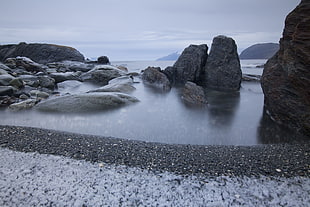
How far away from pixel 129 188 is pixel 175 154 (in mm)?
971

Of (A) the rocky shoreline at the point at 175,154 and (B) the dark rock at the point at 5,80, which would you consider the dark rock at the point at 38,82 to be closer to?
(B) the dark rock at the point at 5,80

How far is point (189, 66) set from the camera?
38.8 feet

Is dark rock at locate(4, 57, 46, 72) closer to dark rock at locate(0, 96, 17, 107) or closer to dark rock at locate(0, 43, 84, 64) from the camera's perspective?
dark rock at locate(0, 96, 17, 107)

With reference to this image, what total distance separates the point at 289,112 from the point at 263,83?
4.86 feet

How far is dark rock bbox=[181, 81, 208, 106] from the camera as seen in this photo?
6967mm

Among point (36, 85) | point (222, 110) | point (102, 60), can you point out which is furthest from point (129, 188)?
point (102, 60)

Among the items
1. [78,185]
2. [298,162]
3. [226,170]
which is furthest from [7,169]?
[298,162]

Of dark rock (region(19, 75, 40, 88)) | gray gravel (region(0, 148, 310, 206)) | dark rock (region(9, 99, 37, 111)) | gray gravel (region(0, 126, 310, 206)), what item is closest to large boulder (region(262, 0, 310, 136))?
gray gravel (region(0, 126, 310, 206))

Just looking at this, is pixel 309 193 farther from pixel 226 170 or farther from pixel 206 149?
pixel 206 149

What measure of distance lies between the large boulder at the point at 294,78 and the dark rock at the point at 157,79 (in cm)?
587

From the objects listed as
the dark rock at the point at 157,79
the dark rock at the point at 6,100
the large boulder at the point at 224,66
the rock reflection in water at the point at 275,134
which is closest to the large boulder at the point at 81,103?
the dark rock at the point at 6,100

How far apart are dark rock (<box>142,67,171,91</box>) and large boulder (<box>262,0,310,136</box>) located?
5.87 m

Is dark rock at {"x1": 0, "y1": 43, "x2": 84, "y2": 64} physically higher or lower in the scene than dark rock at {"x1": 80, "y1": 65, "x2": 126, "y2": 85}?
higher

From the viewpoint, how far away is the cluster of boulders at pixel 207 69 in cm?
1030
